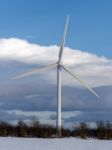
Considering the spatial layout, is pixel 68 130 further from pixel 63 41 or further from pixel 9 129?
pixel 63 41

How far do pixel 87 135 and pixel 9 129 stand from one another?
1356 centimetres

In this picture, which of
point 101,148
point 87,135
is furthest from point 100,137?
point 101,148

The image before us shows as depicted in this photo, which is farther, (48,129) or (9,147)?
(48,129)

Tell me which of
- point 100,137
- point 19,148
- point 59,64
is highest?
point 59,64

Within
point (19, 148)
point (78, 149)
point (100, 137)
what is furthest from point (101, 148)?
point (100, 137)

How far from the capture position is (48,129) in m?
88.1

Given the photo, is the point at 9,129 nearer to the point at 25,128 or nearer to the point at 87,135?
the point at 25,128

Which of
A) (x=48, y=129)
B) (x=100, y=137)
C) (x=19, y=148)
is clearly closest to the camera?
(x=19, y=148)

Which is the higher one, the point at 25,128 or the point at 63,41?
the point at 63,41

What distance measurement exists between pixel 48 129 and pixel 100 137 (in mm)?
9957

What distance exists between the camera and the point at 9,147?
5428 cm

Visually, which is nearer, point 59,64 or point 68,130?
point 59,64

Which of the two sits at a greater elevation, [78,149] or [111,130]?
[111,130]

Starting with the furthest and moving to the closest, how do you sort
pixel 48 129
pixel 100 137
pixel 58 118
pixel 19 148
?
pixel 48 129, pixel 100 137, pixel 58 118, pixel 19 148
